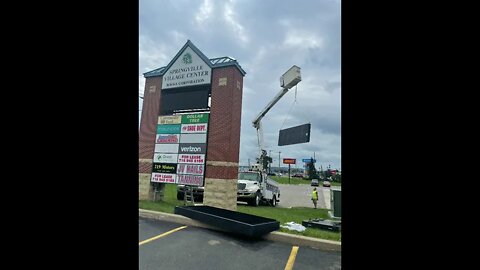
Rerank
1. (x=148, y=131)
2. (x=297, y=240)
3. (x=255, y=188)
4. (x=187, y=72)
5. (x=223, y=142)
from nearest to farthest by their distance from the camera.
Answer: (x=297, y=240) → (x=223, y=142) → (x=187, y=72) → (x=148, y=131) → (x=255, y=188)

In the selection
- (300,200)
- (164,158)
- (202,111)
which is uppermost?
(202,111)

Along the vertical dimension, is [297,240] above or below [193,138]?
below

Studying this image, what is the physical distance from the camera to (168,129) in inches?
389

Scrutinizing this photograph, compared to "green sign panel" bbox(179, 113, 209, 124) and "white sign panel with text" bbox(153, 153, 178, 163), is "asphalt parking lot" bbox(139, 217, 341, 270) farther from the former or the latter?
"green sign panel" bbox(179, 113, 209, 124)

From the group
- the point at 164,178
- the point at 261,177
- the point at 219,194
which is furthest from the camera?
the point at 261,177

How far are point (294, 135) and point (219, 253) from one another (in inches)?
301

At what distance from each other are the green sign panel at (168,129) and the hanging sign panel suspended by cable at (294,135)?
194 inches

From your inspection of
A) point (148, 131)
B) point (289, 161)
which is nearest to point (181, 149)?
point (148, 131)

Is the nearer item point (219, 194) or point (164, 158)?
point (219, 194)

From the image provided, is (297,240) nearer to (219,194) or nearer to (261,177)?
(219,194)

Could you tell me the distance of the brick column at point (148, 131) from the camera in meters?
10.2
